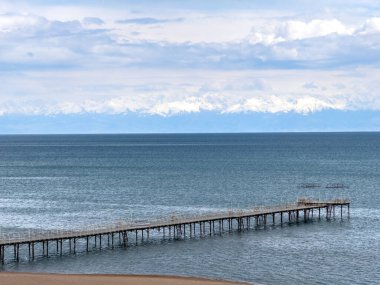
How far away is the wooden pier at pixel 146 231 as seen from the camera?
237 ft

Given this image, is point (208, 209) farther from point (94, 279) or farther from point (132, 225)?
point (94, 279)

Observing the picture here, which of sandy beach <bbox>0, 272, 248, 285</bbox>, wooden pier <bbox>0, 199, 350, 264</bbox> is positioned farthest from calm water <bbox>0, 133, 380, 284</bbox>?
sandy beach <bbox>0, 272, 248, 285</bbox>

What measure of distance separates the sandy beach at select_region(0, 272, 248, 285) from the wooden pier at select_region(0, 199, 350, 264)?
408 inches

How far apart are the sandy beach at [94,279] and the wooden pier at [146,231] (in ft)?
34.0

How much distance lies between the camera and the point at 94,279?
57.9m

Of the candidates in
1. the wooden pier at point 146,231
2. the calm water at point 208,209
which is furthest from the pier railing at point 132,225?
the calm water at point 208,209

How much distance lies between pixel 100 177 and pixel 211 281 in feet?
355

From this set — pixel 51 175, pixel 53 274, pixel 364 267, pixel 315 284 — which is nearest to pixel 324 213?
pixel 364 267

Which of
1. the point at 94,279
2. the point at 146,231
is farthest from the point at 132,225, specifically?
the point at 94,279

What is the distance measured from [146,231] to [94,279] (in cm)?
2647

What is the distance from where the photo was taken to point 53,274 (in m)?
61.0

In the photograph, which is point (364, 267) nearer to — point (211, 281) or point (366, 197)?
point (211, 281)

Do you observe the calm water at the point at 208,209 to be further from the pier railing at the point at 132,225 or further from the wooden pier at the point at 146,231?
the pier railing at the point at 132,225

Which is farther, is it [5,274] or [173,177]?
[173,177]
